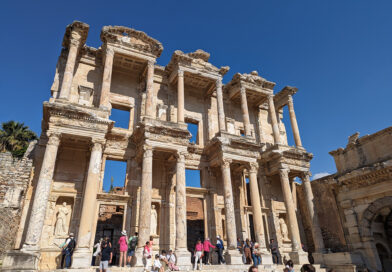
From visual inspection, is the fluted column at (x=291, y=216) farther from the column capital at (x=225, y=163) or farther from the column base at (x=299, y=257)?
the column capital at (x=225, y=163)

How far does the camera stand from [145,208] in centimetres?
1342

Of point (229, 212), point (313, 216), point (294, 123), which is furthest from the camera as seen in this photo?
point (294, 123)

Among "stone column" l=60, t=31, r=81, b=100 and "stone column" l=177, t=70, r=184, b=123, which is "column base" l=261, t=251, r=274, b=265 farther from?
"stone column" l=60, t=31, r=81, b=100

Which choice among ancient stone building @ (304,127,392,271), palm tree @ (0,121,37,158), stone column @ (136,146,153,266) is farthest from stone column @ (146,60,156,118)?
palm tree @ (0,121,37,158)

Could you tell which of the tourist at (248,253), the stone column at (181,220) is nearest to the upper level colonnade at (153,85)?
the stone column at (181,220)

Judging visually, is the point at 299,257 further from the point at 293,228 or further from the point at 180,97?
the point at 180,97

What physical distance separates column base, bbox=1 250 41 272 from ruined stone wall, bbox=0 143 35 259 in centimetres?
323

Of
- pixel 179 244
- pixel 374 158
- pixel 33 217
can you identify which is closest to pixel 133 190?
pixel 179 244

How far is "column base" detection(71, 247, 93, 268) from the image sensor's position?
437 inches

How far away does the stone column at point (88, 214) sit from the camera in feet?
37.0

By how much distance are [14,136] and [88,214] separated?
20.1 meters

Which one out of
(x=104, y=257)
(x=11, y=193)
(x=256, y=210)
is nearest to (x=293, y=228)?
(x=256, y=210)

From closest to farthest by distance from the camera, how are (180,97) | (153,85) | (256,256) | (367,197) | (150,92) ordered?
1. (367,197)
2. (256,256)
3. (150,92)
4. (180,97)
5. (153,85)

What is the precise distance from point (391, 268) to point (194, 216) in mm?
Answer: 14495
